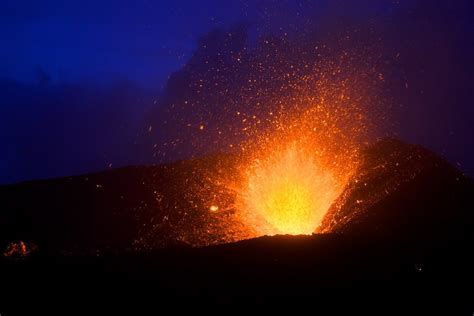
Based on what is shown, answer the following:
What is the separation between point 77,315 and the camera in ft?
21.7

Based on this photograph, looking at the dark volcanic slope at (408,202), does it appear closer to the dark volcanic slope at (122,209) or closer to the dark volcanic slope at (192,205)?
the dark volcanic slope at (192,205)

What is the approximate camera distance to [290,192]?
14.9 m

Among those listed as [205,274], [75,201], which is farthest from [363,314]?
[75,201]

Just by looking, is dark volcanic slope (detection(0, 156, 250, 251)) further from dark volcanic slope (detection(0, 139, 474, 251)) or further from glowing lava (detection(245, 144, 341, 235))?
glowing lava (detection(245, 144, 341, 235))

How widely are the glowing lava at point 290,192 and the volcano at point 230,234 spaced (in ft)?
2.58

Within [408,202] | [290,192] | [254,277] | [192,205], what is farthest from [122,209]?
[408,202]

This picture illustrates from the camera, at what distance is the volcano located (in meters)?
7.09

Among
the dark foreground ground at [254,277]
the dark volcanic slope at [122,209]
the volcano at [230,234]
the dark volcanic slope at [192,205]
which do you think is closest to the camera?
the dark foreground ground at [254,277]

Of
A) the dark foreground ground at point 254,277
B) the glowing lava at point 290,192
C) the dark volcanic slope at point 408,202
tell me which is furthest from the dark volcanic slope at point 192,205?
the dark foreground ground at point 254,277

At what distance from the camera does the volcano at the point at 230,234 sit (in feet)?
23.3

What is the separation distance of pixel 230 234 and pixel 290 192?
3.87m

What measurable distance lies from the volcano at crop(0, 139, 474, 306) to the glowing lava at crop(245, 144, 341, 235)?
0.79 meters

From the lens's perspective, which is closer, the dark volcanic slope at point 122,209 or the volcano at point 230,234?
the volcano at point 230,234

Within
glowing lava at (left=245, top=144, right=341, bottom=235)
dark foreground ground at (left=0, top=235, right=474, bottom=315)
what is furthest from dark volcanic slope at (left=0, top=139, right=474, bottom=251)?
dark foreground ground at (left=0, top=235, right=474, bottom=315)
